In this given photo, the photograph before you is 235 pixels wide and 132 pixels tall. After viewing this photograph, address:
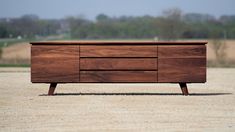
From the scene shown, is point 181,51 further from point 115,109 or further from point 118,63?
point 115,109

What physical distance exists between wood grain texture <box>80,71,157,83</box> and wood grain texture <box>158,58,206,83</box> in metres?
0.26

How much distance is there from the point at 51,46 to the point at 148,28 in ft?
373

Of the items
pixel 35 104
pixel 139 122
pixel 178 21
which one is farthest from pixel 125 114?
pixel 178 21

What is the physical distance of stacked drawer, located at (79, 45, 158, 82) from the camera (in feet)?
58.7

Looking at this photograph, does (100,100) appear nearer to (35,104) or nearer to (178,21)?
(35,104)

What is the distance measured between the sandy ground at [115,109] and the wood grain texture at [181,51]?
3.62ft

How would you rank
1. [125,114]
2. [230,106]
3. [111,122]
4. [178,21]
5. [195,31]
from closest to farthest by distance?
1. [111,122]
2. [125,114]
3. [230,106]
4. [178,21]
5. [195,31]

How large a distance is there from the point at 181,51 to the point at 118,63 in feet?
5.53

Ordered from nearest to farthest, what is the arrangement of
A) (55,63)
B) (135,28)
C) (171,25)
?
(55,63) < (171,25) < (135,28)

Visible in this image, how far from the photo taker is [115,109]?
48.8ft

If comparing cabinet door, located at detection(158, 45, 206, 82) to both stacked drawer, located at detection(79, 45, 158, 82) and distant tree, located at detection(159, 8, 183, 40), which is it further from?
distant tree, located at detection(159, 8, 183, 40)

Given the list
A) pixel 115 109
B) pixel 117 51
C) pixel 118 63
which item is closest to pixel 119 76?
pixel 118 63

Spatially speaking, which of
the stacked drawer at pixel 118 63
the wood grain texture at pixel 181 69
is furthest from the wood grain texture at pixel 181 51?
the stacked drawer at pixel 118 63

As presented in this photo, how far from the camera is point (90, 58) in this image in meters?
17.9
